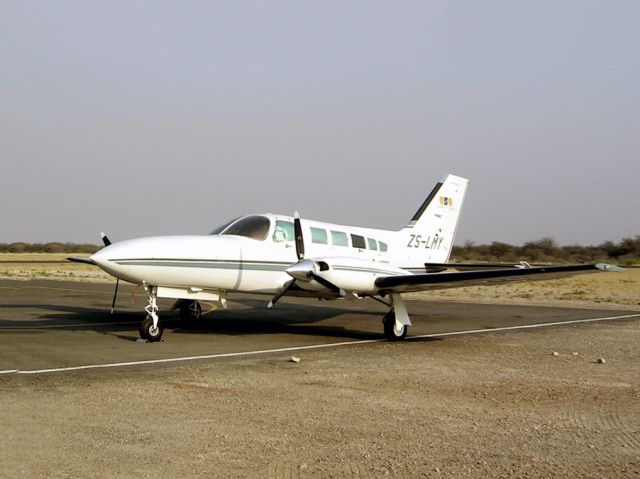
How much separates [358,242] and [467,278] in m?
3.65

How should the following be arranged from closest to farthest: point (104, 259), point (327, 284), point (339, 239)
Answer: point (104, 259), point (327, 284), point (339, 239)

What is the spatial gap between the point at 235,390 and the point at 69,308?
575 inches

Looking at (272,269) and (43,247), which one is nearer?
(272,269)

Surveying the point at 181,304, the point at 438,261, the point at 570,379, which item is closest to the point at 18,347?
the point at 181,304

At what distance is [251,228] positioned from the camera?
14484 millimetres

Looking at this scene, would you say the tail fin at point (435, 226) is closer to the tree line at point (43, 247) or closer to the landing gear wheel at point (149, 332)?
the landing gear wheel at point (149, 332)

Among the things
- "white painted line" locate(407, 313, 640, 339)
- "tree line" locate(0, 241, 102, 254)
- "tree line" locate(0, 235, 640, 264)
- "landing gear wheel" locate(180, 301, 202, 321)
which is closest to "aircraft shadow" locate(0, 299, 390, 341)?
"landing gear wheel" locate(180, 301, 202, 321)

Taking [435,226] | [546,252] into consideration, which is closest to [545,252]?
[546,252]

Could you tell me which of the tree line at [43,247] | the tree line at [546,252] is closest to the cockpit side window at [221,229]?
the tree line at [546,252]

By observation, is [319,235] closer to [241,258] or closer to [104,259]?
[241,258]

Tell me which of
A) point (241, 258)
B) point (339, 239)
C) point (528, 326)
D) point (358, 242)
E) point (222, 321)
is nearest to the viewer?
point (241, 258)

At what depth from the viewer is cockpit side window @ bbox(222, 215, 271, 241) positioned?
1438 centimetres

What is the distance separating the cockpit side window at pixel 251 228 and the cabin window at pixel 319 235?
105cm

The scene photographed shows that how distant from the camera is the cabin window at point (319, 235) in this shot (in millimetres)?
14906
